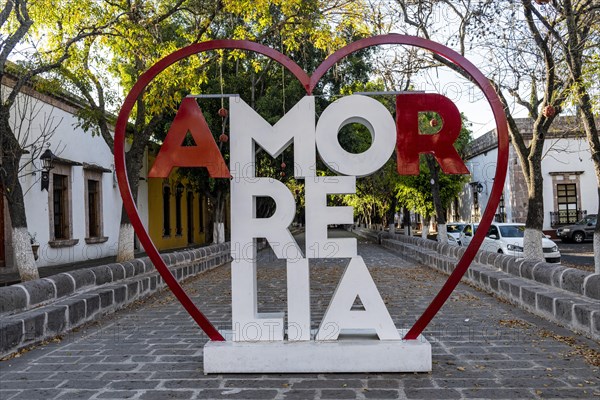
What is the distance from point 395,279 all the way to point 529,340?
20.6 feet

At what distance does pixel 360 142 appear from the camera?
2030 centimetres

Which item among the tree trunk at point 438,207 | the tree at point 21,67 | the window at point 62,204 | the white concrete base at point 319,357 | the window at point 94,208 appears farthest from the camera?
the window at point 94,208

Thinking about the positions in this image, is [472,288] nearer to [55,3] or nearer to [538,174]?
[538,174]

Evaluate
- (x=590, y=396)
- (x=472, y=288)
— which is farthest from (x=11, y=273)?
(x=590, y=396)

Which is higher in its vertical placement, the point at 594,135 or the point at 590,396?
the point at 594,135

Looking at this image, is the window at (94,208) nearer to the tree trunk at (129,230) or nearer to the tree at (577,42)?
the tree trunk at (129,230)

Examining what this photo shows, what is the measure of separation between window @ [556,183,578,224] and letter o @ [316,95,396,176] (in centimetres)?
2665

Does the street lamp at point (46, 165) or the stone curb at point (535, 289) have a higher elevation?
the street lamp at point (46, 165)

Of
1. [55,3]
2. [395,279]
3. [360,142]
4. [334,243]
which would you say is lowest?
[395,279]

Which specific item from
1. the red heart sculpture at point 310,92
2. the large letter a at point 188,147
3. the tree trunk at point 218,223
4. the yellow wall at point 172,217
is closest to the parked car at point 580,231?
the tree trunk at point 218,223

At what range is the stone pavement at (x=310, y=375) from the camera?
430cm

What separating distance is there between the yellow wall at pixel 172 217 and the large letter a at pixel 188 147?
59.7 feet

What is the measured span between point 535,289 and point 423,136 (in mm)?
3831

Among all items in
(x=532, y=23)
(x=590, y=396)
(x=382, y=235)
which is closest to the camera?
(x=590, y=396)
